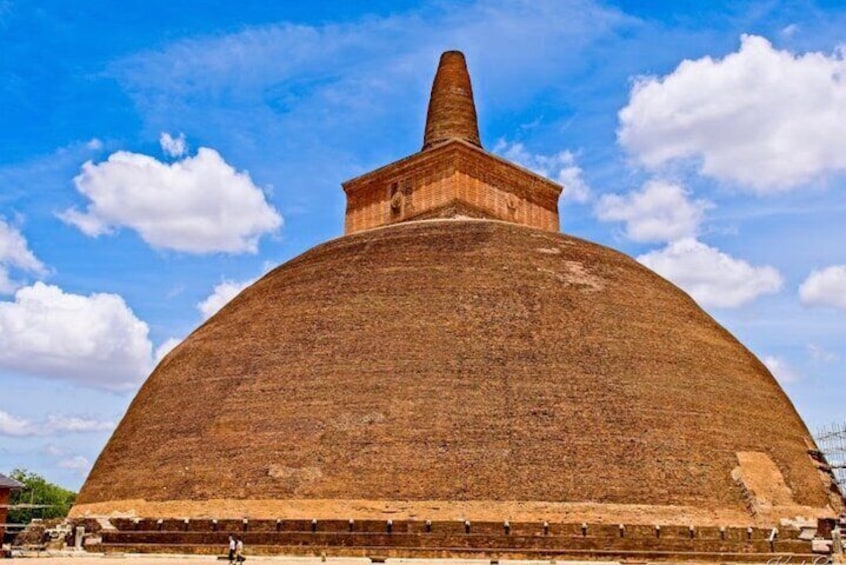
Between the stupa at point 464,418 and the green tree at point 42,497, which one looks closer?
the stupa at point 464,418

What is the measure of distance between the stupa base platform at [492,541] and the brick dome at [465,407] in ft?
0.91

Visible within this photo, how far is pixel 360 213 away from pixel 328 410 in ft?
45.6

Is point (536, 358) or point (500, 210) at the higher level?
point (500, 210)

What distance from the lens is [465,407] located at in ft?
66.8

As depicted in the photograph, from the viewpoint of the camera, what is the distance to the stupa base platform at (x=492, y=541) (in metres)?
18.8

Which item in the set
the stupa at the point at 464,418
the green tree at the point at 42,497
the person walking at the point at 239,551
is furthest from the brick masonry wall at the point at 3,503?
the green tree at the point at 42,497

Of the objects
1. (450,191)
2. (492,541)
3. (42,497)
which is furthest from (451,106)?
(42,497)

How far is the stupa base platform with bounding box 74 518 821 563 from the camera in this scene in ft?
61.7

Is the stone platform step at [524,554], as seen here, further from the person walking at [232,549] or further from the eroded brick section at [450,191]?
the eroded brick section at [450,191]

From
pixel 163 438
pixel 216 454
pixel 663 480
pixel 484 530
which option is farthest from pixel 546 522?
pixel 163 438

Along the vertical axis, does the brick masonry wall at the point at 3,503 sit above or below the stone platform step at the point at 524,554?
above

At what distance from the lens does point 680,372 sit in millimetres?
22516

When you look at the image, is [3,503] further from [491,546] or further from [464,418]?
[491,546]

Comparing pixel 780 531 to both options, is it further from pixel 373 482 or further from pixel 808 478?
pixel 373 482
